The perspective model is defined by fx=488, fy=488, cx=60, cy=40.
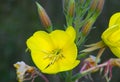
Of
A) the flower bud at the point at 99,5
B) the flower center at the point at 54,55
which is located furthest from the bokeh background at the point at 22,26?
the flower center at the point at 54,55

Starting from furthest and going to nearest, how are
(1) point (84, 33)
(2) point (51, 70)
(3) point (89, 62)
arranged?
(3) point (89, 62) → (1) point (84, 33) → (2) point (51, 70)

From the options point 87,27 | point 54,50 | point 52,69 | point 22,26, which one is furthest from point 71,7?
point 22,26

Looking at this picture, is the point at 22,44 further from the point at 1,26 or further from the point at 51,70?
the point at 51,70

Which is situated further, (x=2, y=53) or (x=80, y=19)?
(x=2, y=53)

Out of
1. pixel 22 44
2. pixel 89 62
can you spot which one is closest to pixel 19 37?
pixel 22 44

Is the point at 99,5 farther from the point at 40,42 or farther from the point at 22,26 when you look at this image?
the point at 22,26

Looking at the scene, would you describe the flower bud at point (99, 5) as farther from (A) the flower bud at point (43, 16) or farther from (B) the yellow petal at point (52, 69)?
(B) the yellow petal at point (52, 69)

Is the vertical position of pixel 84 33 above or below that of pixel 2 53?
above

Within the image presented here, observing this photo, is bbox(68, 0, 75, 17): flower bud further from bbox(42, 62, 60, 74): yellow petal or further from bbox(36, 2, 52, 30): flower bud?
bbox(42, 62, 60, 74): yellow petal
